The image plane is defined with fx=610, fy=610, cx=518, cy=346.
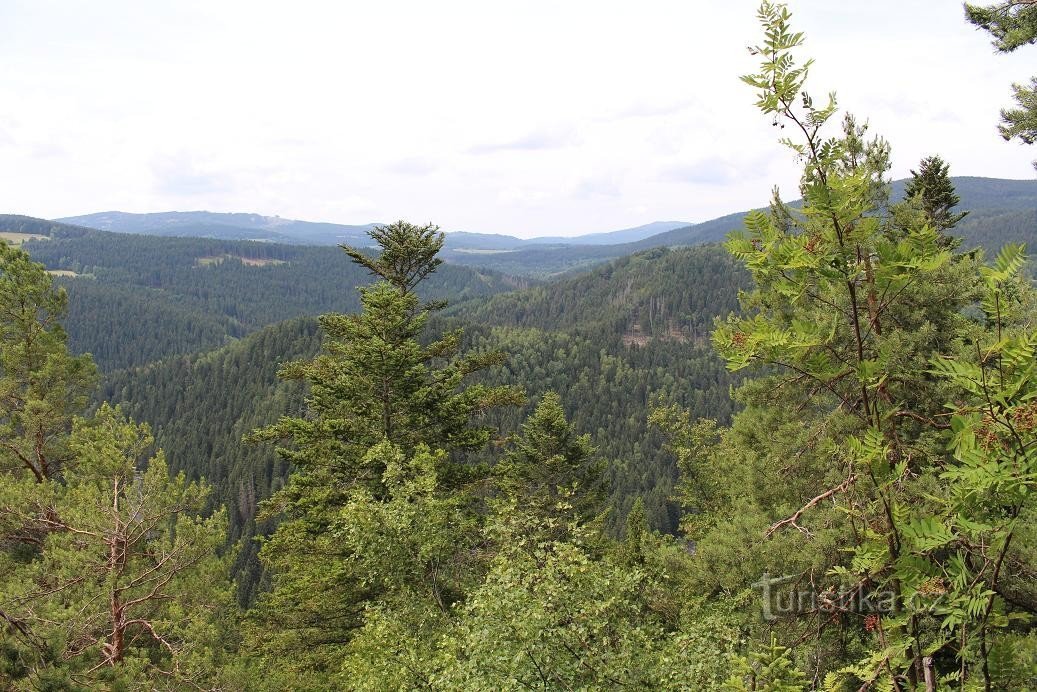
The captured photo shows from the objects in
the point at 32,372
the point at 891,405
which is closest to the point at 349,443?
the point at 32,372

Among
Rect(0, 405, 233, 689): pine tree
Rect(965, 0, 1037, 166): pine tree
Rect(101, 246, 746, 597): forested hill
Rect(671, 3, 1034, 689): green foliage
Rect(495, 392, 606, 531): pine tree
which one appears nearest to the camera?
Rect(671, 3, 1034, 689): green foliage

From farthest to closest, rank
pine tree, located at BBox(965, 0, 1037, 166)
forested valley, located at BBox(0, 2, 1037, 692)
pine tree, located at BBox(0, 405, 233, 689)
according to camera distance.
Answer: pine tree, located at BBox(0, 405, 233, 689) < pine tree, located at BBox(965, 0, 1037, 166) < forested valley, located at BBox(0, 2, 1037, 692)

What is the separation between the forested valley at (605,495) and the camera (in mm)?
2635

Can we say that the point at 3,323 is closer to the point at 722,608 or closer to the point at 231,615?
the point at 231,615

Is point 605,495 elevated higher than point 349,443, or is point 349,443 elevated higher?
point 349,443

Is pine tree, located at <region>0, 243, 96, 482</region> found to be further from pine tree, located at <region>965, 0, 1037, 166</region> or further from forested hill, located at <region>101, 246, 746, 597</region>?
forested hill, located at <region>101, 246, 746, 597</region>

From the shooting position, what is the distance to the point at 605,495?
3306cm

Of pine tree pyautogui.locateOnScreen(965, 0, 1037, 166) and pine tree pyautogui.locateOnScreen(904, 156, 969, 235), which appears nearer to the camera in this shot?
pine tree pyautogui.locateOnScreen(965, 0, 1037, 166)

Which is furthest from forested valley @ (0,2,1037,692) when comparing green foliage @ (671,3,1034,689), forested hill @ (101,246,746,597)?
forested hill @ (101,246,746,597)

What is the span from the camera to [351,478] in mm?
16750

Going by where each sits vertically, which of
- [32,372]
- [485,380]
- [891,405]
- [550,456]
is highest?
[891,405]

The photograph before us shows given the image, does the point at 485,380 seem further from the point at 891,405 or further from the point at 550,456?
the point at 891,405

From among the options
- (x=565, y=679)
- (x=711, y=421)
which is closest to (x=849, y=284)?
(x=565, y=679)

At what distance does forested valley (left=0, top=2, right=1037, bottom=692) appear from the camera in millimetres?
2635
